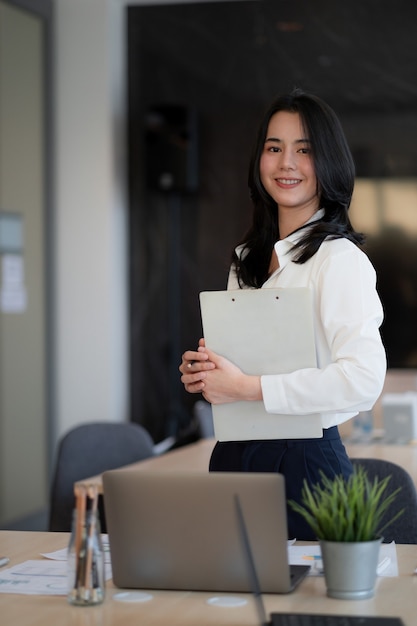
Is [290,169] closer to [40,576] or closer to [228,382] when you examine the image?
[228,382]

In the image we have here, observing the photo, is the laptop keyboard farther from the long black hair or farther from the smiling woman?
the smiling woman

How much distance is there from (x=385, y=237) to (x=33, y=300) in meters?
2.28

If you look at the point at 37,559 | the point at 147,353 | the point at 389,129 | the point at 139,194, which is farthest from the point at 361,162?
the point at 37,559

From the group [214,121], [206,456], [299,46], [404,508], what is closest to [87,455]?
[206,456]

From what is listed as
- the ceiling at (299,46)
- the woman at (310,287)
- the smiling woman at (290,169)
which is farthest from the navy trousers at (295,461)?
the ceiling at (299,46)

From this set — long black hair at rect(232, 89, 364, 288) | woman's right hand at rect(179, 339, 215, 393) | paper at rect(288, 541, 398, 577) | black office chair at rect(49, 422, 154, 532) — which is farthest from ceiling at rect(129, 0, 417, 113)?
paper at rect(288, 541, 398, 577)

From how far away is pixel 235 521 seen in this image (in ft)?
5.69

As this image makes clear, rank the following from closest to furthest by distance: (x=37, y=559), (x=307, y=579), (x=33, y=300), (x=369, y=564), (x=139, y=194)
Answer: (x=369, y=564), (x=307, y=579), (x=37, y=559), (x=33, y=300), (x=139, y=194)

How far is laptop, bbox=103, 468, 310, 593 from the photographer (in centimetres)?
171

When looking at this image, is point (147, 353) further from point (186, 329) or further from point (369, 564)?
point (369, 564)

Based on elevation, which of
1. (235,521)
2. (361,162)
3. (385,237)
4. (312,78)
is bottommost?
(235,521)

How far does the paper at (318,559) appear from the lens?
1.91 meters

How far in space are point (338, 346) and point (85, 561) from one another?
2.45 ft

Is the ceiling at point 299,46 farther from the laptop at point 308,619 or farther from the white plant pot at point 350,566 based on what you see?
the laptop at point 308,619
